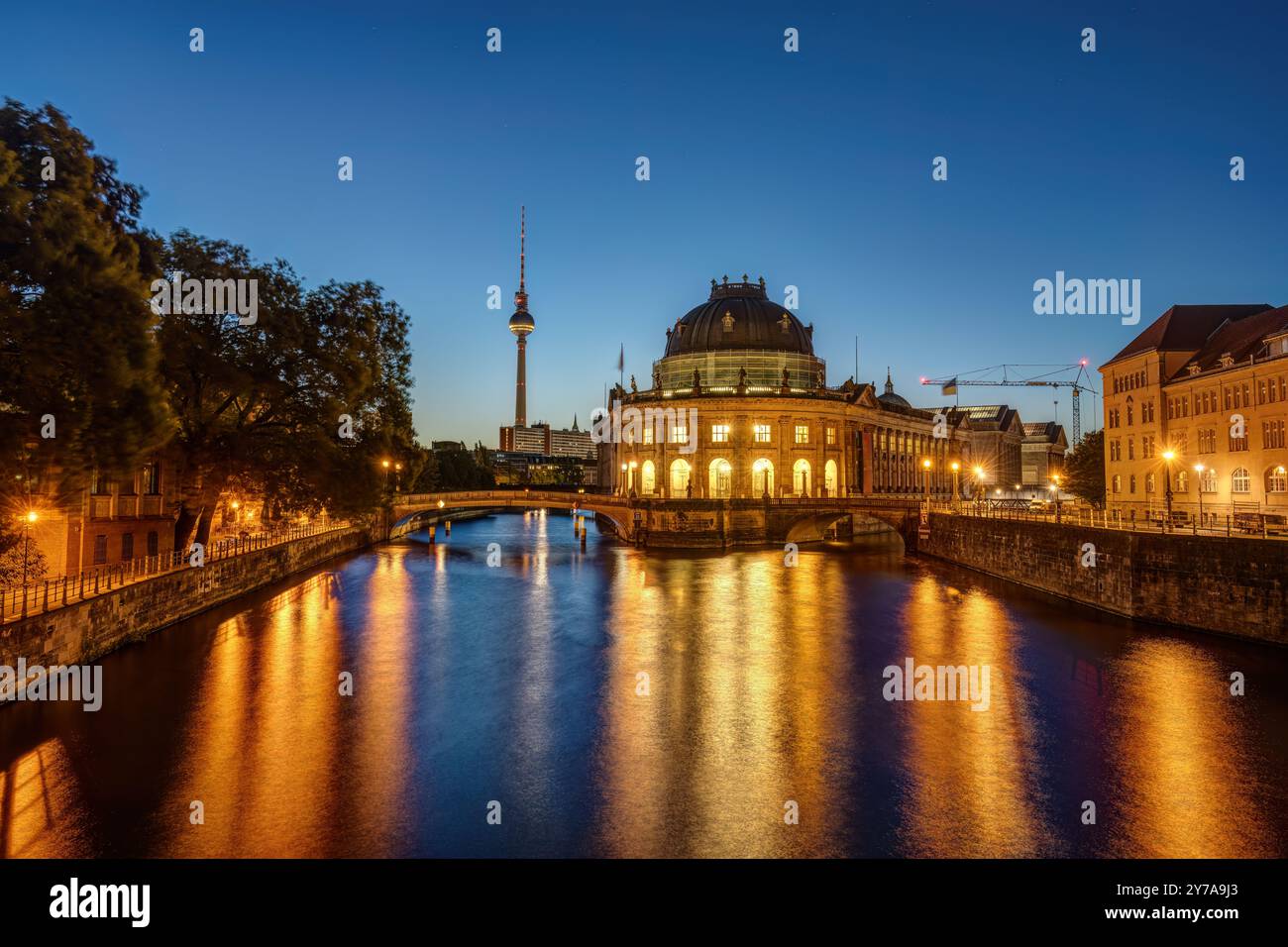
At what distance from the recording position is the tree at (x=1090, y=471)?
232 ft

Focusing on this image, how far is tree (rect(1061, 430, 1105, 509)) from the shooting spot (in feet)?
232

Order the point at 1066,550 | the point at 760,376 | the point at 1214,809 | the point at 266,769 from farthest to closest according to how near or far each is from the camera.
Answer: the point at 760,376, the point at 1066,550, the point at 266,769, the point at 1214,809

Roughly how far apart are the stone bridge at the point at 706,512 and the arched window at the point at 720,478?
27.3 feet

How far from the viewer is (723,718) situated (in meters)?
22.4

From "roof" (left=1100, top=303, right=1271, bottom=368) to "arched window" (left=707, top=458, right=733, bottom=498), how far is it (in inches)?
1618

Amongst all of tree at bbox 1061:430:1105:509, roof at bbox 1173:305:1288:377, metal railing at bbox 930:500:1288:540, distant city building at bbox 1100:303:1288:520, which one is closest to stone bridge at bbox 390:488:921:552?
tree at bbox 1061:430:1105:509

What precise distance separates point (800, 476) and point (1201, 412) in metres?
41.2

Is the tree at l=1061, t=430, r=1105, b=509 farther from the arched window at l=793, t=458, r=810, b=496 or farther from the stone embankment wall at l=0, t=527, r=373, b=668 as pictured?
the stone embankment wall at l=0, t=527, r=373, b=668

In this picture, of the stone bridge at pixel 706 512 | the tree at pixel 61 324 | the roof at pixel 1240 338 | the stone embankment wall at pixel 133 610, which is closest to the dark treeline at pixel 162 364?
the tree at pixel 61 324

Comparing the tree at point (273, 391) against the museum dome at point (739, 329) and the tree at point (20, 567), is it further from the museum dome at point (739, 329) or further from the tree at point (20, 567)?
the museum dome at point (739, 329)

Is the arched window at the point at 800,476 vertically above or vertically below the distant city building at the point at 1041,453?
below
